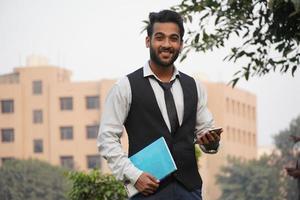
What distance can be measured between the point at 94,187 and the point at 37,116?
88589 millimetres

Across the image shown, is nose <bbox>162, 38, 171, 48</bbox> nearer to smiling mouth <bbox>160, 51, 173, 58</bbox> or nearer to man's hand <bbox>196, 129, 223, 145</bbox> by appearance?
smiling mouth <bbox>160, 51, 173, 58</bbox>

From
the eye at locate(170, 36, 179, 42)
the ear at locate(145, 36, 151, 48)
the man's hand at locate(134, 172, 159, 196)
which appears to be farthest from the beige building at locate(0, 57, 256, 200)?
the man's hand at locate(134, 172, 159, 196)

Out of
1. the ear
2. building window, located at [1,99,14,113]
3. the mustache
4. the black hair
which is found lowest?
building window, located at [1,99,14,113]

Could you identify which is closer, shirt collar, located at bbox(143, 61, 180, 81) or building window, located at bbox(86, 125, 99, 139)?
shirt collar, located at bbox(143, 61, 180, 81)

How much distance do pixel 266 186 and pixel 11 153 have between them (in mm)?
30483

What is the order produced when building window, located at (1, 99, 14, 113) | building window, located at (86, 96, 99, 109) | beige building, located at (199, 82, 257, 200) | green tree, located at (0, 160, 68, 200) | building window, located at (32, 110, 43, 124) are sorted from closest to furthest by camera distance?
green tree, located at (0, 160, 68, 200)
beige building, located at (199, 82, 257, 200)
building window, located at (86, 96, 99, 109)
building window, located at (32, 110, 43, 124)
building window, located at (1, 99, 14, 113)

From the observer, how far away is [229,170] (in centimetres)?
8744

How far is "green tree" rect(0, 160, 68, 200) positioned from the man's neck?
75.2 m

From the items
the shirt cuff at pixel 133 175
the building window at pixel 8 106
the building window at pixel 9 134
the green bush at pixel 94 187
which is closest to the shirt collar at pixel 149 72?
the shirt cuff at pixel 133 175

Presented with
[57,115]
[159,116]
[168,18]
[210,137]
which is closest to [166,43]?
[168,18]

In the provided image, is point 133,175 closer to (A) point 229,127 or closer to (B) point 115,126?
(B) point 115,126

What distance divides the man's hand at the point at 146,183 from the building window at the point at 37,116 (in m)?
95.4

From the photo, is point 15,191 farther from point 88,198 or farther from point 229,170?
point 88,198

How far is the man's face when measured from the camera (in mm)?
3938
